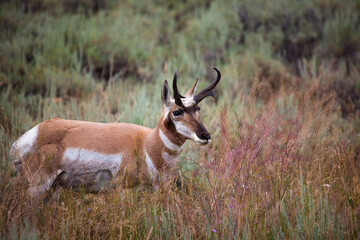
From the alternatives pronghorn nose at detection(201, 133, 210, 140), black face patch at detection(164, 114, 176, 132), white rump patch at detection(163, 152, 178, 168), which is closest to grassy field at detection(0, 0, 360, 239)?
white rump patch at detection(163, 152, 178, 168)

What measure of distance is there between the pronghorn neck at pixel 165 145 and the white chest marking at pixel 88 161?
1.26ft

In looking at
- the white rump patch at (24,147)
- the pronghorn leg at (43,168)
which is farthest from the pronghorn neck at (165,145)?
the white rump patch at (24,147)

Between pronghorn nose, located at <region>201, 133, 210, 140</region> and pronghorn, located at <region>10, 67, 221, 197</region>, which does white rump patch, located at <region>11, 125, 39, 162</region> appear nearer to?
pronghorn, located at <region>10, 67, 221, 197</region>

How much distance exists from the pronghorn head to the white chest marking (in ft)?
2.30

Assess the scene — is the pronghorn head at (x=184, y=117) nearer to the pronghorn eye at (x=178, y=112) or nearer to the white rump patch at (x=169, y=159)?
the pronghorn eye at (x=178, y=112)

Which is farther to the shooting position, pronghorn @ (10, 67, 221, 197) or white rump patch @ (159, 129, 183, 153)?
white rump patch @ (159, 129, 183, 153)

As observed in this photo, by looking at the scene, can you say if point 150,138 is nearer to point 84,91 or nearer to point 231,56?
point 84,91

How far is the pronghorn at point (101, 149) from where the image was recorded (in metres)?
3.60

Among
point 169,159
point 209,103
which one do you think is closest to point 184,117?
point 169,159

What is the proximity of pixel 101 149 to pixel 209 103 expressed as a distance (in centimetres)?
378

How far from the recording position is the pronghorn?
→ 11.8ft

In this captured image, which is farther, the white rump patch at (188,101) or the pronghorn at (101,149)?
the white rump patch at (188,101)

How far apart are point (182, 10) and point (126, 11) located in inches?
75.4

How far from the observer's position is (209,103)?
7.11 metres
